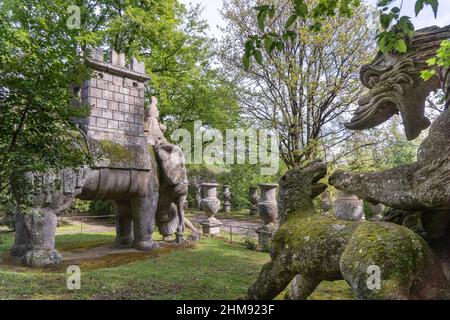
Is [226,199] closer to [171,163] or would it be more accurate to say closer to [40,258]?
[171,163]

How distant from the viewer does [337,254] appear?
9.29 feet

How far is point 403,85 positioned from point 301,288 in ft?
7.70

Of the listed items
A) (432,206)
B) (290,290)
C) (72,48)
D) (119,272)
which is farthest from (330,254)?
(119,272)

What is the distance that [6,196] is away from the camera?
3.29 m

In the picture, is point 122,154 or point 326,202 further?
point 326,202

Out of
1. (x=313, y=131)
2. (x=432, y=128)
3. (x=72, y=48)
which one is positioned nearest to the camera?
(x=432, y=128)

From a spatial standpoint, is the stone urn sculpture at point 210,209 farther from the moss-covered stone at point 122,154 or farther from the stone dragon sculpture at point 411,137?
the stone dragon sculpture at point 411,137

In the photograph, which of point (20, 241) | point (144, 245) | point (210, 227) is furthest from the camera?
point (210, 227)

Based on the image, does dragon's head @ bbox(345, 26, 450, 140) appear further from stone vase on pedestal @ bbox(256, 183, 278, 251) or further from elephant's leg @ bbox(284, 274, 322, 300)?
stone vase on pedestal @ bbox(256, 183, 278, 251)

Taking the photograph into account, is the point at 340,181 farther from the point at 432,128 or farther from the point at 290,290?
the point at 290,290

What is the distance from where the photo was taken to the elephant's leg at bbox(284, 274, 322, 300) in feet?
11.4

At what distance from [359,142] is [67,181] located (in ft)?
29.3

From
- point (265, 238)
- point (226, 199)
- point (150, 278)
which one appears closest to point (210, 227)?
point (265, 238)

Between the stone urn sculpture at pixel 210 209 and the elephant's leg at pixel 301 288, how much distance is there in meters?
8.64
